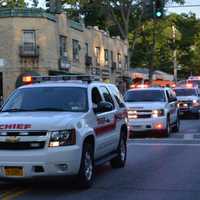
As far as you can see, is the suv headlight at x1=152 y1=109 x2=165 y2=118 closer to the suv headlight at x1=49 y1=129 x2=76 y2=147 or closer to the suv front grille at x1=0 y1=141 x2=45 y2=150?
the suv headlight at x1=49 y1=129 x2=76 y2=147

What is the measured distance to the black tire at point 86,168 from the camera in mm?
10133

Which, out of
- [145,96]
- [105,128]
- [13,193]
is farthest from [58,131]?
[145,96]

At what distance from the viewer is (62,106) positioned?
10.9 metres

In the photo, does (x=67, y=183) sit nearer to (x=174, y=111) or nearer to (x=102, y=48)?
(x=174, y=111)

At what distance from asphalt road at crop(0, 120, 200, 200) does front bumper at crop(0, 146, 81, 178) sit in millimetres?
388

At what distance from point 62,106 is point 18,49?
109 ft

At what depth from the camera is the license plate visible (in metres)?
9.55

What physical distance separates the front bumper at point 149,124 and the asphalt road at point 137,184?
5697 mm

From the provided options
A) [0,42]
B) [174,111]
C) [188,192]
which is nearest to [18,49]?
[0,42]

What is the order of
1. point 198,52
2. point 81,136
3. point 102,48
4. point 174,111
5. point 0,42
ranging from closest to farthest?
1. point 81,136
2. point 174,111
3. point 0,42
4. point 102,48
5. point 198,52

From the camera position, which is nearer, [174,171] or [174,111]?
[174,171]

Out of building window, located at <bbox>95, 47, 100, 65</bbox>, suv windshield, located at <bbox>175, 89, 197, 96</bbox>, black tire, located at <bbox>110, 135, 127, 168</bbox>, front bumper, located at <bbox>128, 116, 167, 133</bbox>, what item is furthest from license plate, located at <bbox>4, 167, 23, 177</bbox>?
building window, located at <bbox>95, 47, 100, 65</bbox>

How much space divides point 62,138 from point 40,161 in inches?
20.4

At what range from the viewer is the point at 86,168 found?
408 inches
